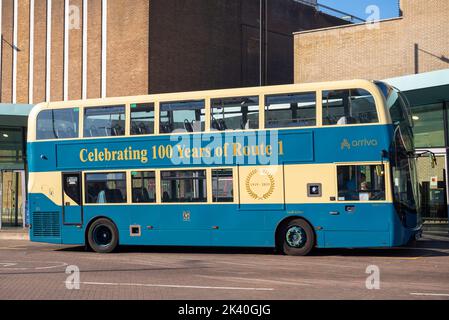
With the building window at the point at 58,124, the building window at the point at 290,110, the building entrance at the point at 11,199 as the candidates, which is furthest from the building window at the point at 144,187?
the building entrance at the point at 11,199

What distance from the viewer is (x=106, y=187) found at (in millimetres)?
17453

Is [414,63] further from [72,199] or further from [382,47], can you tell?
[72,199]

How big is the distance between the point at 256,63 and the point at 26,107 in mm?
18178

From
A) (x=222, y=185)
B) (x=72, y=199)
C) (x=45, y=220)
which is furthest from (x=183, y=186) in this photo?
(x=45, y=220)

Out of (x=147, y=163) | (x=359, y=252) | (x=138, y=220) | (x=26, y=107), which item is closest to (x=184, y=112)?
(x=147, y=163)

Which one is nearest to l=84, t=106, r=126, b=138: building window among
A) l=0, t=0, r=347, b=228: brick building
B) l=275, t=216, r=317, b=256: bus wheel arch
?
l=275, t=216, r=317, b=256: bus wheel arch

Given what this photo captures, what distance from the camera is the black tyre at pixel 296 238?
15555mm

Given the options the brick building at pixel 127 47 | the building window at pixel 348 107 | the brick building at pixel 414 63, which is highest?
the brick building at pixel 127 47

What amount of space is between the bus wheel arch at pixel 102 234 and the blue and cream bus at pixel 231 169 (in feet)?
0.09

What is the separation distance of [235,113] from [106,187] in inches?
171

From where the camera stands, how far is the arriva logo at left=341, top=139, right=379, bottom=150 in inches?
586

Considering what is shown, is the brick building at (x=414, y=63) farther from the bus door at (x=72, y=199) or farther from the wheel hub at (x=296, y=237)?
the bus door at (x=72, y=199)
